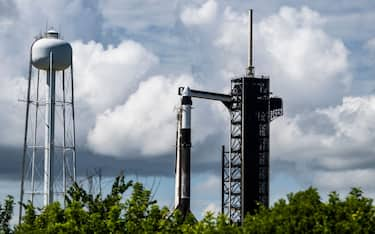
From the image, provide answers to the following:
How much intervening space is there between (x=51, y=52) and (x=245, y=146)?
93.8 feet

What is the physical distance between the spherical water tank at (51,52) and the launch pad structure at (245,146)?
25231 mm

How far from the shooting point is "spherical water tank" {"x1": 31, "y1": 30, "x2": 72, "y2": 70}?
86.8 meters

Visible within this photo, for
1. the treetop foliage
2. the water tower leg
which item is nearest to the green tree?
the treetop foliage

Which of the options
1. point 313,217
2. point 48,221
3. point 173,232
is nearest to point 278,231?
point 313,217

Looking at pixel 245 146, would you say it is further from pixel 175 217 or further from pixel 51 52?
pixel 175 217

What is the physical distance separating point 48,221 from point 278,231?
13176 mm

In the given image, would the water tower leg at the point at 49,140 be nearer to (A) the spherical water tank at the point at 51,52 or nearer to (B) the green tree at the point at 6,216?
(A) the spherical water tank at the point at 51,52

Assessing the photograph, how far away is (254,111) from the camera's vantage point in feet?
356

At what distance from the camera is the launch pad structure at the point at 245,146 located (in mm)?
108062

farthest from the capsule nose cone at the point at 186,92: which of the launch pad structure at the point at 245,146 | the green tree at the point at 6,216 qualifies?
the green tree at the point at 6,216

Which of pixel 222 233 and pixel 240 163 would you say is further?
pixel 240 163

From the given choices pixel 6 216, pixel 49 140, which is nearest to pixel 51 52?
pixel 49 140

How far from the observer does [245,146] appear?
108000mm

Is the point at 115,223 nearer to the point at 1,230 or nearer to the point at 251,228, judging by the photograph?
the point at 251,228
